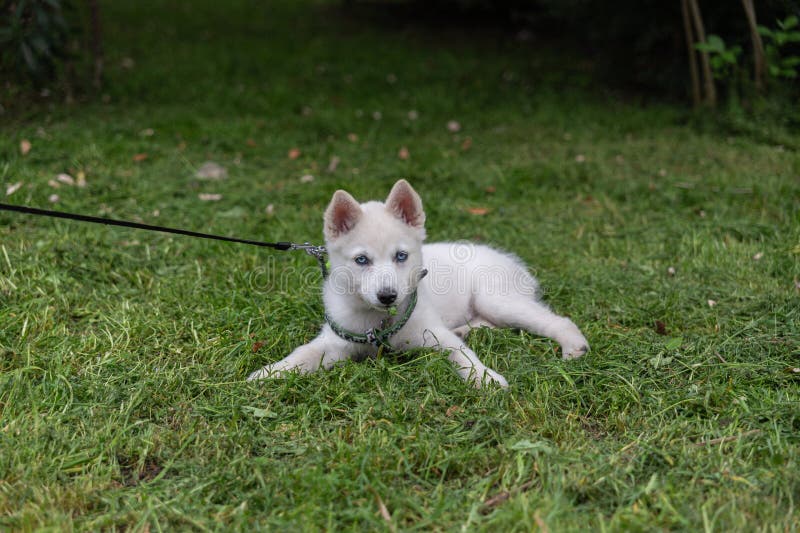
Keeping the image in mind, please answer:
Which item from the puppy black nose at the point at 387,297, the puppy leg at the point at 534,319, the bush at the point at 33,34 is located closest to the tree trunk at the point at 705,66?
the puppy leg at the point at 534,319

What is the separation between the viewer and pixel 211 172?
5.85 meters

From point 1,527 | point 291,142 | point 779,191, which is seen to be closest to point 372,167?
point 291,142

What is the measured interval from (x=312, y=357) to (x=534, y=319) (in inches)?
43.5

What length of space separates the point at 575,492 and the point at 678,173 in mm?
4327

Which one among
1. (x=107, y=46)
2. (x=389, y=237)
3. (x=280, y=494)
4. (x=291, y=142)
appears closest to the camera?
(x=280, y=494)

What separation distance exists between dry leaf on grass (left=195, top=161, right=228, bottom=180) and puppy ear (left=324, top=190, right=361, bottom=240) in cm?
300

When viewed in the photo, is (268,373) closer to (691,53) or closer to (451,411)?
(451,411)

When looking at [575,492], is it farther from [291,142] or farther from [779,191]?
[291,142]

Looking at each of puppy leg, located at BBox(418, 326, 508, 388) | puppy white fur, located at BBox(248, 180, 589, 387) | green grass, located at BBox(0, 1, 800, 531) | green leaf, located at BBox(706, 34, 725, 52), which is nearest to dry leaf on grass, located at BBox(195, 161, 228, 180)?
green grass, located at BBox(0, 1, 800, 531)

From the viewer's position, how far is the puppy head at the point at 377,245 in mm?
2867

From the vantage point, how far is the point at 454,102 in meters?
8.21

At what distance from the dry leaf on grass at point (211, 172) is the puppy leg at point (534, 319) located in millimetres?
3011

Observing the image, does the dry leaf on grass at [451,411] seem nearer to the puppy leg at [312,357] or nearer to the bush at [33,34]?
the puppy leg at [312,357]

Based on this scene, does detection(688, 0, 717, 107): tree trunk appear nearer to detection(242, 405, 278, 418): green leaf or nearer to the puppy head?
the puppy head
